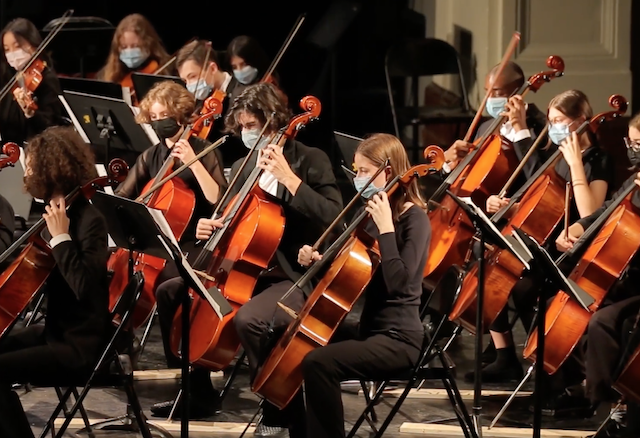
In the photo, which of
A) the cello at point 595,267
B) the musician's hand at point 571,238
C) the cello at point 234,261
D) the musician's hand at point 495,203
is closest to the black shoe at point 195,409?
the cello at point 234,261

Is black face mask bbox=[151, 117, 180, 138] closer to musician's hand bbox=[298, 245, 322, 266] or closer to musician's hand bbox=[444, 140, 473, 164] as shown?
musician's hand bbox=[298, 245, 322, 266]

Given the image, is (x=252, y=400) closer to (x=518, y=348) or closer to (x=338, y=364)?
(x=338, y=364)

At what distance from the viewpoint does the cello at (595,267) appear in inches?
143

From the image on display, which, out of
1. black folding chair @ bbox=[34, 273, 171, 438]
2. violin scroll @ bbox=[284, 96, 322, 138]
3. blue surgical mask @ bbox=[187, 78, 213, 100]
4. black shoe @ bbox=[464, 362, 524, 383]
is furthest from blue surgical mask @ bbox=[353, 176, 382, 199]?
blue surgical mask @ bbox=[187, 78, 213, 100]

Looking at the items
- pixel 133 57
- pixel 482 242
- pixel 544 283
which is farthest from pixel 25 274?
pixel 133 57

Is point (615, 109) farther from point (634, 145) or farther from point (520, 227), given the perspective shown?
point (520, 227)

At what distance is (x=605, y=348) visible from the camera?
3623 millimetres

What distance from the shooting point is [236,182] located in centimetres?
413

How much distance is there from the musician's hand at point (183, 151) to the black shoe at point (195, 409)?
2.97 feet

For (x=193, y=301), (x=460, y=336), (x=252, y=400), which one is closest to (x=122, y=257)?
(x=193, y=301)

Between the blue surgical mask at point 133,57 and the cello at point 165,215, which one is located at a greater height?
the blue surgical mask at point 133,57

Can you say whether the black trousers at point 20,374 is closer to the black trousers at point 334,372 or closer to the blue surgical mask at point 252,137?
the black trousers at point 334,372

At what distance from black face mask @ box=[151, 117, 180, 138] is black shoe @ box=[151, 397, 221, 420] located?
3.53ft

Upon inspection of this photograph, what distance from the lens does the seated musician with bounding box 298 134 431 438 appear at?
3.30 metres
